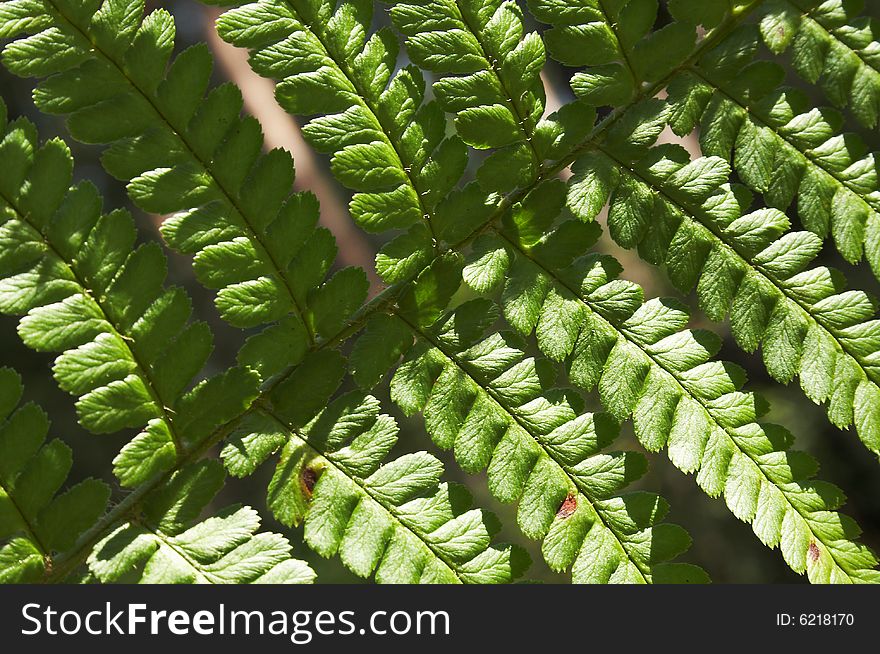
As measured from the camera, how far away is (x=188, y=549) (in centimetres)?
109

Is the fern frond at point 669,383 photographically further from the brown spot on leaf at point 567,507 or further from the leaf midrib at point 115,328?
the leaf midrib at point 115,328

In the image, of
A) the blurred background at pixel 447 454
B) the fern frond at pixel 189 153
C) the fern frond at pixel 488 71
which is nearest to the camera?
the fern frond at pixel 189 153

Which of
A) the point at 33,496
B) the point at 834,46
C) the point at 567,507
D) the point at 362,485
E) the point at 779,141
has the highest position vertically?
the point at 834,46

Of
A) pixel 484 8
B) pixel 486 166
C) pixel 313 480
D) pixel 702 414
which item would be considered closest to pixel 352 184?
pixel 486 166

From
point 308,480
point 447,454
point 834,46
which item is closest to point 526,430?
point 308,480

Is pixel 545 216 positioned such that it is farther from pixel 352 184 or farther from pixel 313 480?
pixel 313 480

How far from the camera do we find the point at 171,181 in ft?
3.56

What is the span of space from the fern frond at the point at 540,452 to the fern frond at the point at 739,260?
253 mm

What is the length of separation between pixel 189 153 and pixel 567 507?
29.9 inches

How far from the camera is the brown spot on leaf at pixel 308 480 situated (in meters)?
1.15

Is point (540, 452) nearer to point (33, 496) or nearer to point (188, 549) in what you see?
point (188, 549)

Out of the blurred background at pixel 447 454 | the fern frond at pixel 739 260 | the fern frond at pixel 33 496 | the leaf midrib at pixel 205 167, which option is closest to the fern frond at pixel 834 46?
the fern frond at pixel 739 260

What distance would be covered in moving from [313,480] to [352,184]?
0.45m

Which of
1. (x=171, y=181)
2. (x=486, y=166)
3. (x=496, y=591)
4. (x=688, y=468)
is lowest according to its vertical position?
(x=496, y=591)
